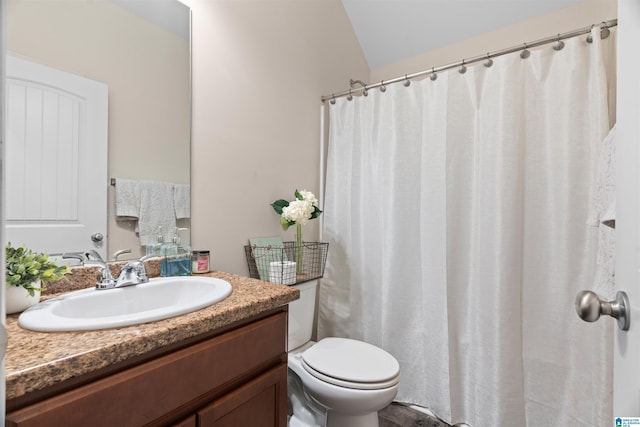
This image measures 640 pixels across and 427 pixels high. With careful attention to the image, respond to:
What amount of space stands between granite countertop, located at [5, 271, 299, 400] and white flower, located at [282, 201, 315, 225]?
0.74 m

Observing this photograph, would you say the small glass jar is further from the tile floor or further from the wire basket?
the tile floor

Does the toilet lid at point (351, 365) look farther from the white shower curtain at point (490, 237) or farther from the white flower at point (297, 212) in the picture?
the white flower at point (297, 212)

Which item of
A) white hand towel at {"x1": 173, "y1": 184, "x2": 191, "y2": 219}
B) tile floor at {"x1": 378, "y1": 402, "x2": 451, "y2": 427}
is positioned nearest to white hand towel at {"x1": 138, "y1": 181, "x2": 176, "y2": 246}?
white hand towel at {"x1": 173, "y1": 184, "x2": 191, "y2": 219}

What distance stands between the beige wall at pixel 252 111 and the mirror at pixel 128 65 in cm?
9

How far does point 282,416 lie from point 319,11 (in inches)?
88.3

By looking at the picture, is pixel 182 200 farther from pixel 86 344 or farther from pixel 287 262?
pixel 86 344

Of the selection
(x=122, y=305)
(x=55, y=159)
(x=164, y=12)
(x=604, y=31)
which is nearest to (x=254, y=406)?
(x=122, y=305)

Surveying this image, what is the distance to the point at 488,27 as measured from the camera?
1.91 meters

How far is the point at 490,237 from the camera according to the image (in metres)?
1.45

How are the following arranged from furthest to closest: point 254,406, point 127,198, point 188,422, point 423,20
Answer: point 423,20, point 127,198, point 254,406, point 188,422

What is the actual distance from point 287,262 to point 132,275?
26.1 inches

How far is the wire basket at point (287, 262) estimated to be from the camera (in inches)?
57.9

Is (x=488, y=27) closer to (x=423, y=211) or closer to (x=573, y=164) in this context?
(x=573, y=164)

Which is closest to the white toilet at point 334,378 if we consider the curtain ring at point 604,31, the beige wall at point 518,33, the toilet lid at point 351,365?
the toilet lid at point 351,365
